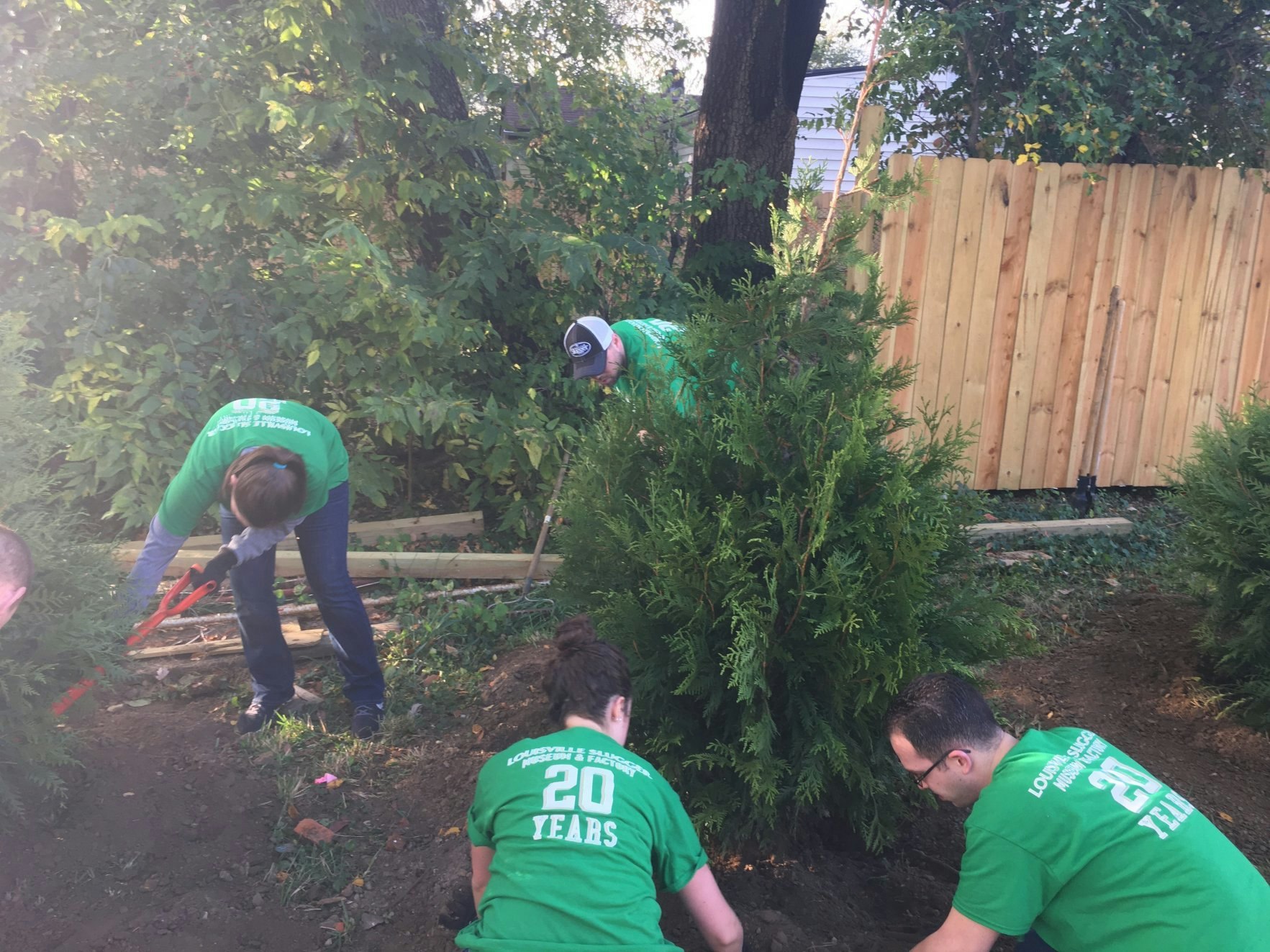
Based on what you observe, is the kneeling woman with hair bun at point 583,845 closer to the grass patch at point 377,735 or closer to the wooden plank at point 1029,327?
the grass patch at point 377,735

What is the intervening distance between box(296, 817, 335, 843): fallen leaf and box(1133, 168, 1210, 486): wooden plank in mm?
6221

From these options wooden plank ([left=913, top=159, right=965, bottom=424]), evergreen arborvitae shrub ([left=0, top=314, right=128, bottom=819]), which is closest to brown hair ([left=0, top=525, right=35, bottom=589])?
evergreen arborvitae shrub ([left=0, top=314, right=128, bottom=819])

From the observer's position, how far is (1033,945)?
2.18 meters

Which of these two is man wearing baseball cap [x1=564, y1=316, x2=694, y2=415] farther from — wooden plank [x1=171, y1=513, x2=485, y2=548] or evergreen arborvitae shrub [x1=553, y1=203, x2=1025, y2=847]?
wooden plank [x1=171, y1=513, x2=485, y2=548]

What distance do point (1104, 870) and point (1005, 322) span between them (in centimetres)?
509

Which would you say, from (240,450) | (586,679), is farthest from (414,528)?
(586,679)

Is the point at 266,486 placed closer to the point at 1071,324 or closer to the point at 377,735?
the point at 377,735

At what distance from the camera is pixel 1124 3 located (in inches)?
251

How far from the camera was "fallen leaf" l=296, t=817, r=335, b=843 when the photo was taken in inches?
125

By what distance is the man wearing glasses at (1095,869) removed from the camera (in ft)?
6.01

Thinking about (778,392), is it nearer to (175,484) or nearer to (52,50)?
(175,484)

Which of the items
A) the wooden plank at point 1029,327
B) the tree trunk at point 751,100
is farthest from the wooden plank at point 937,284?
the tree trunk at point 751,100

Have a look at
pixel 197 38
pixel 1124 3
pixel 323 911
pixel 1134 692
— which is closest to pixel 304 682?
pixel 323 911

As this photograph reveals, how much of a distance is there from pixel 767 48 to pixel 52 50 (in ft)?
14.0
